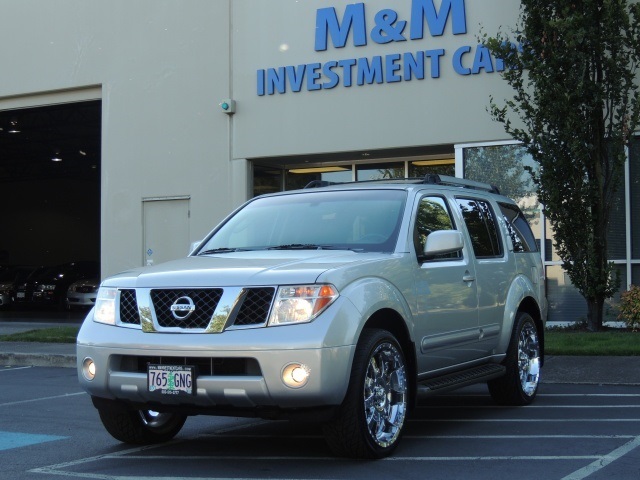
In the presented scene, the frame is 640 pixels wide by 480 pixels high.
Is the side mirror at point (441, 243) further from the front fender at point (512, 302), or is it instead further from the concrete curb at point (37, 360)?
the concrete curb at point (37, 360)

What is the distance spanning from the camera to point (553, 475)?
5812 millimetres

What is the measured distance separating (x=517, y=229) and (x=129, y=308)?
4.38 metres

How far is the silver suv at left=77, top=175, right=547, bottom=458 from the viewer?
5961 mm

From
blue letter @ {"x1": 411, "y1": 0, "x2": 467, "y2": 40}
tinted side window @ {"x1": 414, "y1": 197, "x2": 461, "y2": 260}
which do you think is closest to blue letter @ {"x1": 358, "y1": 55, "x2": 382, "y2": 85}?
blue letter @ {"x1": 411, "y1": 0, "x2": 467, "y2": 40}

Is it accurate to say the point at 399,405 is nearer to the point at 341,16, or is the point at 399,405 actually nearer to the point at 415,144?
the point at 415,144

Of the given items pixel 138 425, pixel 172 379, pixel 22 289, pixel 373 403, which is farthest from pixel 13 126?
pixel 373 403

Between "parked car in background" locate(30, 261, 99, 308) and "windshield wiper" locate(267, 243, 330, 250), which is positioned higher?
"windshield wiper" locate(267, 243, 330, 250)

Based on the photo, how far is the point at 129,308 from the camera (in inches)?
259

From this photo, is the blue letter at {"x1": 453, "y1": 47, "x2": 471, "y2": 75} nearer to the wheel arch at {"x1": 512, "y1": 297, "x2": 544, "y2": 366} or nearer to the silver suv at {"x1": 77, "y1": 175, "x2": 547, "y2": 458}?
the wheel arch at {"x1": 512, "y1": 297, "x2": 544, "y2": 366}

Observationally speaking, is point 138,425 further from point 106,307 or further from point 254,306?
point 254,306

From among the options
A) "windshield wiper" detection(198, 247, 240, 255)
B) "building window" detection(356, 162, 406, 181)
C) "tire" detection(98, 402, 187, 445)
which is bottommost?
"tire" detection(98, 402, 187, 445)

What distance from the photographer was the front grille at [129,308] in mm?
6512

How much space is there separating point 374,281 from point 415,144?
36.8ft

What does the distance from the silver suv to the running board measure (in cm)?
2
